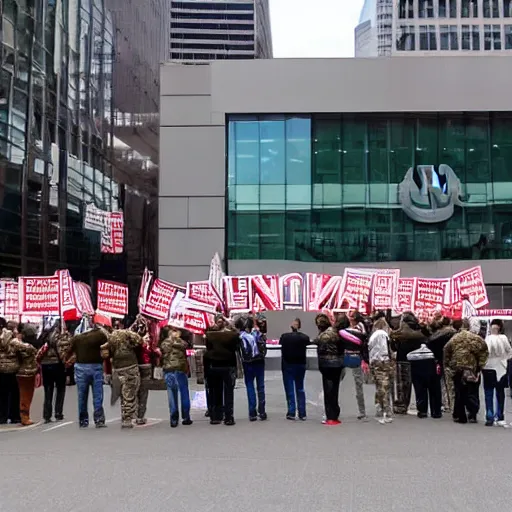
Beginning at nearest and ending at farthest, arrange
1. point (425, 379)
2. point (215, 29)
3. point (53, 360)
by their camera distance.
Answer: point (425, 379)
point (53, 360)
point (215, 29)

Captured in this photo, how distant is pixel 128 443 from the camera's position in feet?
31.4

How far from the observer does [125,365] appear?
36.1 ft

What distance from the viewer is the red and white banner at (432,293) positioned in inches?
774

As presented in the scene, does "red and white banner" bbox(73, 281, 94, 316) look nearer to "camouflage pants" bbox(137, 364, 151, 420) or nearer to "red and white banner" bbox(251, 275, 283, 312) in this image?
"camouflage pants" bbox(137, 364, 151, 420)

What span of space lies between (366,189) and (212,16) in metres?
129

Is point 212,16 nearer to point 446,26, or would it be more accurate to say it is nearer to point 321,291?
point 446,26

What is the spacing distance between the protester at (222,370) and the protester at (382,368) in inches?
82.4

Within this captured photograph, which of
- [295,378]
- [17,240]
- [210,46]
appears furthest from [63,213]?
[210,46]

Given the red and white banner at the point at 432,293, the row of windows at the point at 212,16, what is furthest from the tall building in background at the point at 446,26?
the red and white banner at the point at 432,293

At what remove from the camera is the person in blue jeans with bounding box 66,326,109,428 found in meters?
11.2

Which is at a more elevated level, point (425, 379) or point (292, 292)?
point (292, 292)

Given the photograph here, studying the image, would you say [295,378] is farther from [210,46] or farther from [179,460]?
[210,46]

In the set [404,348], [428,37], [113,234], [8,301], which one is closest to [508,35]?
[428,37]

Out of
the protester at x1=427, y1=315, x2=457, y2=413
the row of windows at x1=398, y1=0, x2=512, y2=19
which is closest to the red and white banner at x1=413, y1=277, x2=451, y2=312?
the protester at x1=427, y1=315, x2=457, y2=413
